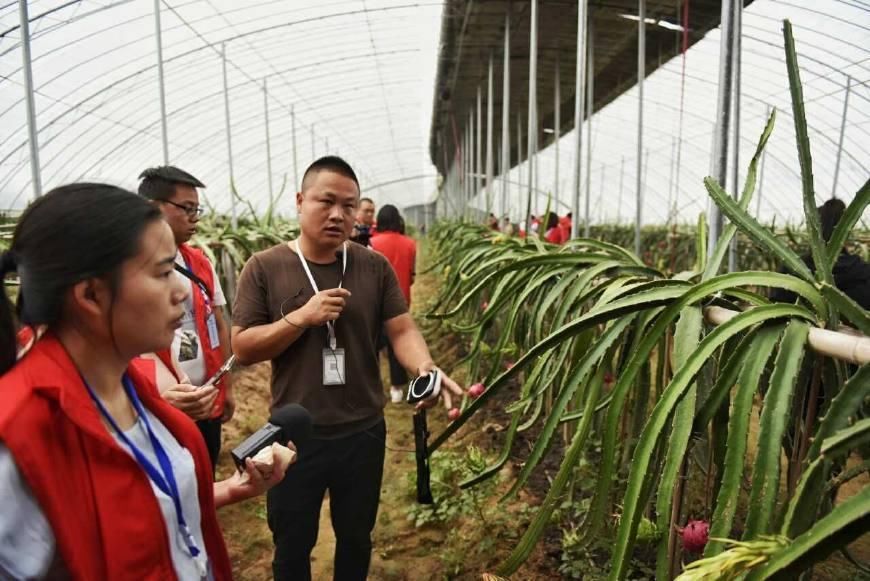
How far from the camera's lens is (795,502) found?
0.49m

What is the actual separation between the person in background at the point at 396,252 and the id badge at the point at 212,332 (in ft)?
4.83

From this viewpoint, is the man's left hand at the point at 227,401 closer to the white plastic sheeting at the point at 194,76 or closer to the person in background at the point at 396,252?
the person in background at the point at 396,252

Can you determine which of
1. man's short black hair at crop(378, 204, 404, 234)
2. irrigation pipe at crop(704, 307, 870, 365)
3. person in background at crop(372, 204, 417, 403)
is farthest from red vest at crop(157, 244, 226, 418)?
man's short black hair at crop(378, 204, 404, 234)

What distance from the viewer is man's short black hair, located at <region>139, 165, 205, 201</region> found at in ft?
4.45

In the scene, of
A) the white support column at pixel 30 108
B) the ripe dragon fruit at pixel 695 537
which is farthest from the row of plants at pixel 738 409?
the white support column at pixel 30 108

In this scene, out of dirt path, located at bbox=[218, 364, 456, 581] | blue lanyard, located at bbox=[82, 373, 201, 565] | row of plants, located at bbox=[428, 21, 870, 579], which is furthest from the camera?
dirt path, located at bbox=[218, 364, 456, 581]

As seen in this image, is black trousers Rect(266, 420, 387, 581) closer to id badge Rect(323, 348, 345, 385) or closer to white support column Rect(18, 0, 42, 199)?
id badge Rect(323, 348, 345, 385)

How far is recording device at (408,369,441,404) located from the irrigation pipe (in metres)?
0.55

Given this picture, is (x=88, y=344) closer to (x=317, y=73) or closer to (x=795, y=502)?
(x=795, y=502)

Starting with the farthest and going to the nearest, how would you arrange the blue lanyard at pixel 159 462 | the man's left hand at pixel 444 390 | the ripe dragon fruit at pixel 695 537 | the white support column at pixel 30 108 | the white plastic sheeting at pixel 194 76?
the white plastic sheeting at pixel 194 76 → the white support column at pixel 30 108 → the man's left hand at pixel 444 390 → the ripe dragon fruit at pixel 695 537 → the blue lanyard at pixel 159 462

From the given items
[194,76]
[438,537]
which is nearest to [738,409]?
[438,537]

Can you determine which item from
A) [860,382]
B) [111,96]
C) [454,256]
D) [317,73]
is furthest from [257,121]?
[860,382]

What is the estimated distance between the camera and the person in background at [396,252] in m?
2.93

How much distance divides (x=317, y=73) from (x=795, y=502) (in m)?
8.79
